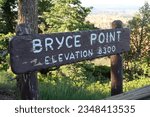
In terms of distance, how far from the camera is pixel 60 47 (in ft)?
15.0

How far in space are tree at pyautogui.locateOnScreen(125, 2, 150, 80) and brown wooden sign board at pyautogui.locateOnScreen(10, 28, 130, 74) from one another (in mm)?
20772

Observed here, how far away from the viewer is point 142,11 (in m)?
26.9

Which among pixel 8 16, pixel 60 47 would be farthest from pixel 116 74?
pixel 8 16

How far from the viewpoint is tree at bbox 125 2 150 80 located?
85.8ft

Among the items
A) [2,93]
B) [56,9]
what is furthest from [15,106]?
[56,9]

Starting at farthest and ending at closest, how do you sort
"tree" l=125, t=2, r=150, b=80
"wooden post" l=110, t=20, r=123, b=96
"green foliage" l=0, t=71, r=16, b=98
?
"tree" l=125, t=2, r=150, b=80, "green foliage" l=0, t=71, r=16, b=98, "wooden post" l=110, t=20, r=123, b=96

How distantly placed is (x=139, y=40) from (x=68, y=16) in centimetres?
892

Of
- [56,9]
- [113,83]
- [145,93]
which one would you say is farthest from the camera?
[56,9]

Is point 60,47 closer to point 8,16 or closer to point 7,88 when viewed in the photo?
point 7,88

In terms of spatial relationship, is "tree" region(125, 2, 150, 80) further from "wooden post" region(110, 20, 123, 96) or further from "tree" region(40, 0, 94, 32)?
"wooden post" region(110, 20, 123, 96)

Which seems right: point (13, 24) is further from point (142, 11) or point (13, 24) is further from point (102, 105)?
point (102, 105)

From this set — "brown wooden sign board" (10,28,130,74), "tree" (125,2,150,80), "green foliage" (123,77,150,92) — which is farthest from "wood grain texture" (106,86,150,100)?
"tree" (125,2,150,80)

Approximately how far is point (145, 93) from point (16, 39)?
6.49 feet

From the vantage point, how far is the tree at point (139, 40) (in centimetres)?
2616
